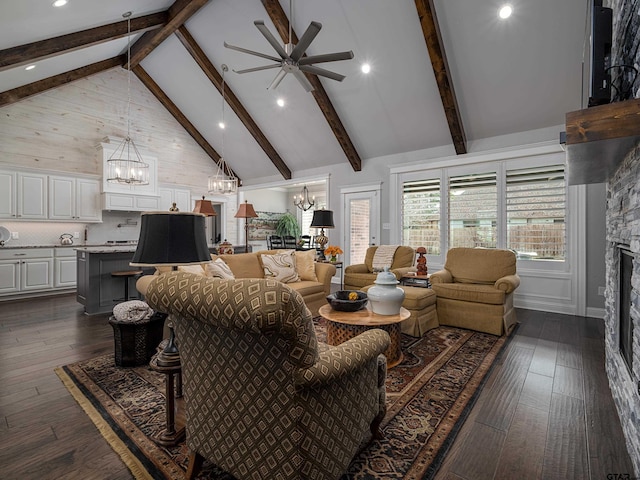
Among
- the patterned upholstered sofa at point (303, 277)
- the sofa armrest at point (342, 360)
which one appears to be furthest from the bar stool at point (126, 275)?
the sofa armrest at point (342, 360)

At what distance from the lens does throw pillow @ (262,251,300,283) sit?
409 cm

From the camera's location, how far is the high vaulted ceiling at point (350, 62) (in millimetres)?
3768

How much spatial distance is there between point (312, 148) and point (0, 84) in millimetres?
5320

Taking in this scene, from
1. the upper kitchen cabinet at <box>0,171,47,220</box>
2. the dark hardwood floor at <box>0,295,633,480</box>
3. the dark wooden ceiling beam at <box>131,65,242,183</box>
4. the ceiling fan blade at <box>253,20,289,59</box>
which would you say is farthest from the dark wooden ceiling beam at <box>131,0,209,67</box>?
the dark hardwood floor at <box>0,295,633,480</box>

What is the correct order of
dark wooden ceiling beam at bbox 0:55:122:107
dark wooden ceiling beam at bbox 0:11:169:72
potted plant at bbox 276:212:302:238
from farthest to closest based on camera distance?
potted plant at bbox 276:212:302:238
dark wooden ceiling beam at bbox 0:55:122:107
dark wooden ceiling beam at bbox 0:11:169:72

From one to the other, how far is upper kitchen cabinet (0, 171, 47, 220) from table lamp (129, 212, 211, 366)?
18.7 ft

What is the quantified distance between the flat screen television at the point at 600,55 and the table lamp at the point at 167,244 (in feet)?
7.85

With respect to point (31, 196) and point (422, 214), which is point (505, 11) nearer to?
point (422, 214)

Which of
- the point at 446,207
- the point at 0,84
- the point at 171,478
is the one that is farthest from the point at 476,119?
the point at 0,84

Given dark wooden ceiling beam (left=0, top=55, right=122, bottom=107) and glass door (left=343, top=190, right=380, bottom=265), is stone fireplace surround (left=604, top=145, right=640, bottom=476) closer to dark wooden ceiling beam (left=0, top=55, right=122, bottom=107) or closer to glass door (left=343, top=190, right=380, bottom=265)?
glass door (left=343, top=190, right=380, bottom=265)

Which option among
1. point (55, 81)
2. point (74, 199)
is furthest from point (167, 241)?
point (55, 81)

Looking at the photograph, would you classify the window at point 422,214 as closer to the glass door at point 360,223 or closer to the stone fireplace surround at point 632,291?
the glass door at point 360,223

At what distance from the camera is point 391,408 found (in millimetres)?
2033

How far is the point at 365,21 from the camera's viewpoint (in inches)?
167
